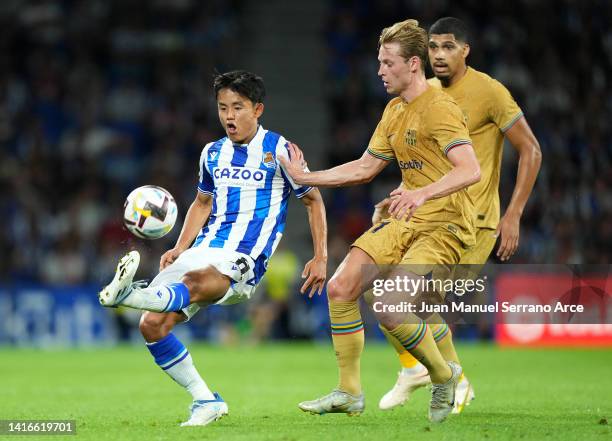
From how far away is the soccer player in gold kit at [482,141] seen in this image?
7105 mm

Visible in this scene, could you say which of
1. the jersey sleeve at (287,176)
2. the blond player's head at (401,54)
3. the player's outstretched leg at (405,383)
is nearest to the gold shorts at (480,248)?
the player's outstretched leg at (405,383)

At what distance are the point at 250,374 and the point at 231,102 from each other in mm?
5286

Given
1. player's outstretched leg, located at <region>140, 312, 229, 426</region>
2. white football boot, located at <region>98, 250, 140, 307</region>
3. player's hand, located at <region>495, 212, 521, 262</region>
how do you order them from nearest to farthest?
white football boot, located at <region>98, 250, 140, 307</region>
player's outstretched leg, located at <region>140, 312, 229, 426</region>
player's hand, located at <region>495, 212, 521, 262</region>

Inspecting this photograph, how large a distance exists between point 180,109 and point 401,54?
43.4ft

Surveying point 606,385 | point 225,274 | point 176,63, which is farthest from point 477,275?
point 176,63

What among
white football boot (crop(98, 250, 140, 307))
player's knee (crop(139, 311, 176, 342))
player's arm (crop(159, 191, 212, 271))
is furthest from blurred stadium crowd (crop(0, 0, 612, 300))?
white football boot (crop(98, 250, 140, 307))

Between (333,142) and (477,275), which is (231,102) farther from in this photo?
(333,142)

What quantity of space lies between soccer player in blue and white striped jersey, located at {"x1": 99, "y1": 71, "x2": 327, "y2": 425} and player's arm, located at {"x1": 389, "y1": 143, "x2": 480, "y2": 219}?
96cm

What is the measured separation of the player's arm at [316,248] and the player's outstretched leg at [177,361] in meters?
0.79

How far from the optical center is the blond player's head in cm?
632

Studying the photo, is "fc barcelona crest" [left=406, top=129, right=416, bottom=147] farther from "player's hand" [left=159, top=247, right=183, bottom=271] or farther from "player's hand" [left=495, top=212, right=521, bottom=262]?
"player's hand" [left=159, top=247, right=183, bottom=271]

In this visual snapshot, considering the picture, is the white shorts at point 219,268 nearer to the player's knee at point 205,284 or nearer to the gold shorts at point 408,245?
the player's knee at point 205,284

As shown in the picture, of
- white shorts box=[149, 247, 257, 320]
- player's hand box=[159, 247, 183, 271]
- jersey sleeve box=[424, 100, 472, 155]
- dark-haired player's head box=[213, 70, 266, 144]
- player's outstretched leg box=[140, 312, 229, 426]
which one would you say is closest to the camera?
jersey sleeve box=[424, 100, 472, 155]

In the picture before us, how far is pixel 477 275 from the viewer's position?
7246 mm
